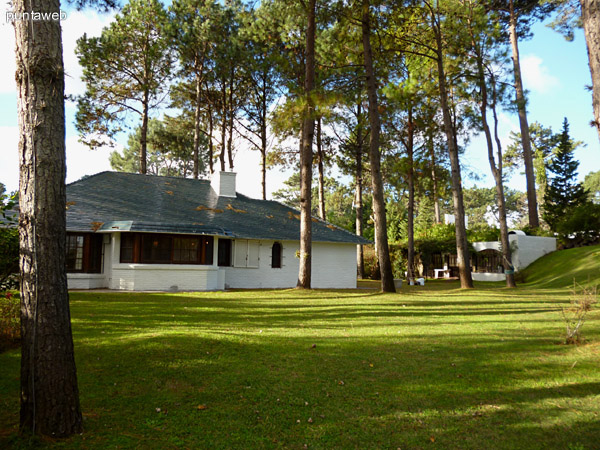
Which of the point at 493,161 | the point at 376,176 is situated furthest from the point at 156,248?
the point at 493,161

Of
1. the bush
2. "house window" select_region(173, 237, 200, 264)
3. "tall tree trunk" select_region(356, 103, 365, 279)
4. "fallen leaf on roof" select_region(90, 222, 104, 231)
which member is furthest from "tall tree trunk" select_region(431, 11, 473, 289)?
the bush

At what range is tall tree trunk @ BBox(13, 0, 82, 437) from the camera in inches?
140

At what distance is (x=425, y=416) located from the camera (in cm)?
429

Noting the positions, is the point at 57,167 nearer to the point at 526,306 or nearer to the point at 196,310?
the point at 196,310

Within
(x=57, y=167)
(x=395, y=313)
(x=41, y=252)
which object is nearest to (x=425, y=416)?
(x=41, y=252)

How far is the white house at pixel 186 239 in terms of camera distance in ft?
54.6

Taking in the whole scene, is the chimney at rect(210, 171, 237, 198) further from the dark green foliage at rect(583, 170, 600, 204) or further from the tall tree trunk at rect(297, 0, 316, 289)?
the dark green foliage at rect(583, 170, 600, 204)

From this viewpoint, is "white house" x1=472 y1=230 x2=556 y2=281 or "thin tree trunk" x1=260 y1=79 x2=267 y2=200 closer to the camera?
"white house" x1=472 y1=230 x2=556 y2=281

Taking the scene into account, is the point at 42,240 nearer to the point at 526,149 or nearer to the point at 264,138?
the point at 264,138

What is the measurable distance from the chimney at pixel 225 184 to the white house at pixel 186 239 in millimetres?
56

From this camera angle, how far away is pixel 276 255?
20828 mm

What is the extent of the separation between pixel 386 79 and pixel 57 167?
2221cm

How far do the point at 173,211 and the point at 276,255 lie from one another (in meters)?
5.39

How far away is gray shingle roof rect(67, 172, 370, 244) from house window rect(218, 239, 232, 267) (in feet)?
2.52
